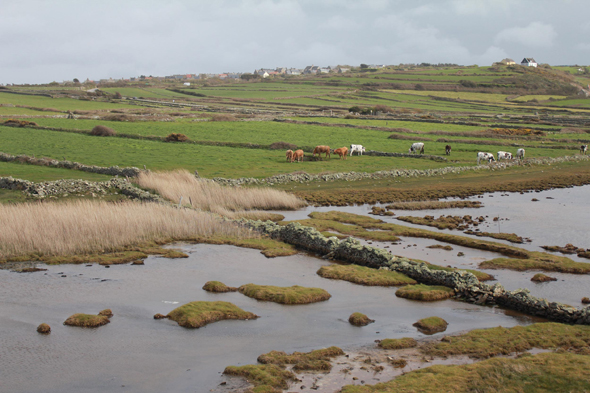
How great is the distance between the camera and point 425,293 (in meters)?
20.6

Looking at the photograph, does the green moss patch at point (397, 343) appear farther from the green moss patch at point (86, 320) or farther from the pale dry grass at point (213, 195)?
the pale dry grass at point (213, 195)

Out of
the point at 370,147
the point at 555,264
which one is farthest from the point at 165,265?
the point at 370,147

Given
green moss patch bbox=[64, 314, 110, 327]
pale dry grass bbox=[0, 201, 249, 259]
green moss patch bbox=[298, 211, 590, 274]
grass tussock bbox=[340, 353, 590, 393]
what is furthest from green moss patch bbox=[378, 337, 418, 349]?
pale dry grass bbox=[0, 201, 249, 259]

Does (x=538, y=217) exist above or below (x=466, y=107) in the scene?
below

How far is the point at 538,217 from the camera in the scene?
36.3m

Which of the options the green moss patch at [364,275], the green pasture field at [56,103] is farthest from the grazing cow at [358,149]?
the green pasture field at [56,103]

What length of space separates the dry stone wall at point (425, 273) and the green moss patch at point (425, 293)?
1.56 feet

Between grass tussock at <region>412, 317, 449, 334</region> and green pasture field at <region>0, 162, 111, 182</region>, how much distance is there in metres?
31.3

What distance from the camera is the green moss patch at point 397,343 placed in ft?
51.8

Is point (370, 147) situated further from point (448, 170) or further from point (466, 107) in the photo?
point (466, 107)

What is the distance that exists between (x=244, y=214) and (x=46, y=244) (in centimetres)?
1264

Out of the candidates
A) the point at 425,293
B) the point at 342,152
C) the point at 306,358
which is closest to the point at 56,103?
the point at 342,152

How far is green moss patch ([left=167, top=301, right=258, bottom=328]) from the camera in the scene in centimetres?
1762

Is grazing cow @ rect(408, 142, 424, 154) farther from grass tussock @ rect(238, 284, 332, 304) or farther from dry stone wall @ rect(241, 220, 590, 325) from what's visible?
grass tussock @ rect(238, 284, 332, 304)
